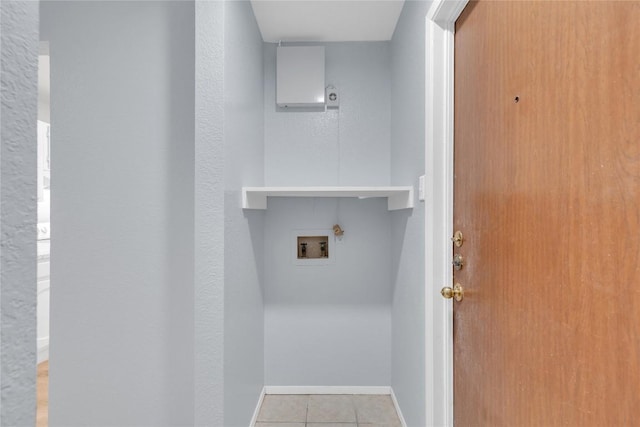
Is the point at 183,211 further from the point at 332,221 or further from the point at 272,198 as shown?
the point at 332,221

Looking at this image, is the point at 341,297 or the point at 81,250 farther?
the point at 341,297

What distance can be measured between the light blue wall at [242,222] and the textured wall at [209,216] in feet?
0.13

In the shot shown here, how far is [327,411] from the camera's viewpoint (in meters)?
2.09

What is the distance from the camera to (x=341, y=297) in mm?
2332

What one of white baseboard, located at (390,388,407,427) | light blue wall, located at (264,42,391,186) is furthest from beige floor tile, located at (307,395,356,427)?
light blue wall, located at (264,42,391,186)

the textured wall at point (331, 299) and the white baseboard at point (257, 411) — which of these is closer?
the white baseboard at point (257, 411)

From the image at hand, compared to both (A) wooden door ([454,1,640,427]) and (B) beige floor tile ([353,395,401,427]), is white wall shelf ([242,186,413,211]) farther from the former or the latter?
(B) beige floor tile ([353,395,401,427])

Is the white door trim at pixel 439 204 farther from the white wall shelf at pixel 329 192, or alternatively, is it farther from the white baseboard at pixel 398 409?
the white baseboard at pixel 398 409

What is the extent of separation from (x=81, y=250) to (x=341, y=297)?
1.47 meters

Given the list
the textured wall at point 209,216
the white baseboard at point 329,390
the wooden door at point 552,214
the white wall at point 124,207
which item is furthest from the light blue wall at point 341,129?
the white baseboard at point 329,390

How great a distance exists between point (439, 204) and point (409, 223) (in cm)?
42

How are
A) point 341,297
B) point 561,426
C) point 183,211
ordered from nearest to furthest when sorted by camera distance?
1. point 561,426
2. point 183,211
3. point 341,297

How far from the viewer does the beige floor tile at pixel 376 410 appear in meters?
1.98

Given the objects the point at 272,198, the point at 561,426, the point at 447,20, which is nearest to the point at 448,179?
the point at 447,20
